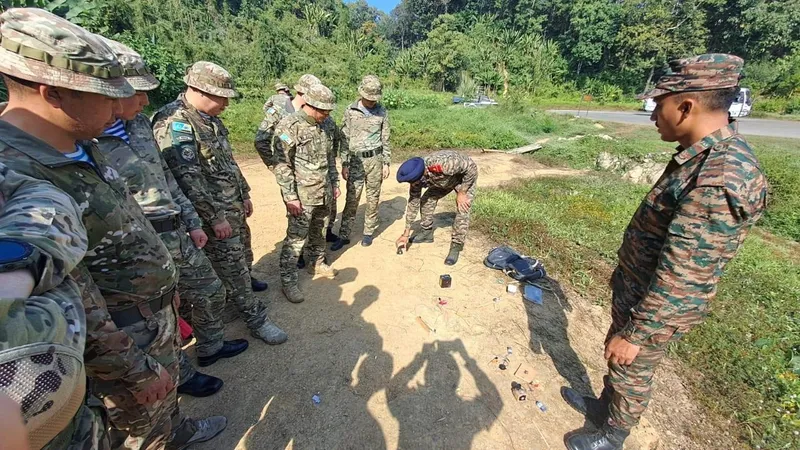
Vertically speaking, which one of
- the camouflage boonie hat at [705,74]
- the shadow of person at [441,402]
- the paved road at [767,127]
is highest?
the camouflage boonie hat at [705,74]

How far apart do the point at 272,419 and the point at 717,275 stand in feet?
8.97

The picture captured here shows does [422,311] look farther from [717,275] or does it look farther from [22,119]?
[22,119]

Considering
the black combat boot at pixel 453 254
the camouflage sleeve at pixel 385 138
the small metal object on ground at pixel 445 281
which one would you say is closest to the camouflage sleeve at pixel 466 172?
the black combat boot at pixel 453 254

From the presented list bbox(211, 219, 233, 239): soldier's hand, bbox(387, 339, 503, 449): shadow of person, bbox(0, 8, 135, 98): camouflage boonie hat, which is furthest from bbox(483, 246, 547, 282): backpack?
bbox(0, 8, 135, 98): camouflage boonie hat

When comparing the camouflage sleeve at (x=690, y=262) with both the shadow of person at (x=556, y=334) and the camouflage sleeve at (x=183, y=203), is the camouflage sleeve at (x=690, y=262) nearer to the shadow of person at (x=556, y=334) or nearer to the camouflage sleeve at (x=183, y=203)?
the shadow of person at (x=556, y=334)

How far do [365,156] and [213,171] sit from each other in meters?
2.31

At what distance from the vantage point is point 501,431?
240cm

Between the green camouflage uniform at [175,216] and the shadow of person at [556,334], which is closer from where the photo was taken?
the green camouflage uniform at [175,216]

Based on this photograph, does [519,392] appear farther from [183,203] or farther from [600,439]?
[183,203]

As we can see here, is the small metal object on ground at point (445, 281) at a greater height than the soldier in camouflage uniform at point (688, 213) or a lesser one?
lesser

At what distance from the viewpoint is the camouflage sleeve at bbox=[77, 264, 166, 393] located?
Answer: 1.13 m

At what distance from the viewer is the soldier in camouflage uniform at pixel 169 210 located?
6.21ft

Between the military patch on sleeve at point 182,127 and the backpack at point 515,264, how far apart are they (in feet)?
11.1

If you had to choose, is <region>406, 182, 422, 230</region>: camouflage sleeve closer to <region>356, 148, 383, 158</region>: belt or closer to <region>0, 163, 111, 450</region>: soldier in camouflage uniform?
<region>356, 148, 383, 158</region>: belt
